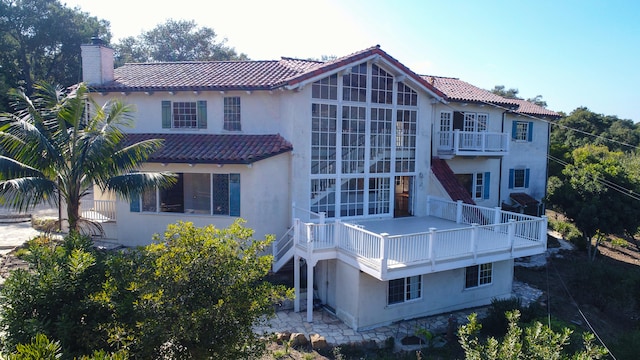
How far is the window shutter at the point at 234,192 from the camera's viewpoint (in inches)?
619

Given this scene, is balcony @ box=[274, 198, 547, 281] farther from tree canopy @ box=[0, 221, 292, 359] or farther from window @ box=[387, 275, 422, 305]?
tree canopy @ box=[0, 221, 292, 359]

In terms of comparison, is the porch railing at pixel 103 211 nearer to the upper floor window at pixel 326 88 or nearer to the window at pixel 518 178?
the upper floor window at pixel 326 88

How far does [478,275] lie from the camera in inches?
604

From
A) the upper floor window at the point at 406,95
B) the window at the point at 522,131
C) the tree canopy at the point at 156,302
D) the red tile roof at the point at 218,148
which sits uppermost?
the upper floor window at the point at 406,95

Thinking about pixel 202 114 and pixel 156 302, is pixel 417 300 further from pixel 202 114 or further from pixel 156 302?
pixel 202 114

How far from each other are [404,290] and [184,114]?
11515 mm

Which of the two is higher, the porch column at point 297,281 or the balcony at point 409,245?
the balcony at point 409,245

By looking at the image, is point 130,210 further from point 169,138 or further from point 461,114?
point 461,114

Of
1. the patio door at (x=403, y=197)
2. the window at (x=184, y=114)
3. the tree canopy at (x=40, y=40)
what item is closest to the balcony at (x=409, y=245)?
the patio door at (x=403, y=197)

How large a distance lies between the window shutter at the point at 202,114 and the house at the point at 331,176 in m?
0.06

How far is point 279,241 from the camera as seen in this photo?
51.6 feet

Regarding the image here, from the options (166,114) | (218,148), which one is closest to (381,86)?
(218,148)

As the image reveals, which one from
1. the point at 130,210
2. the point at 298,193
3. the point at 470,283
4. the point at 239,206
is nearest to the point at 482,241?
the point at 470,283

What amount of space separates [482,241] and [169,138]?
41.8 ft
